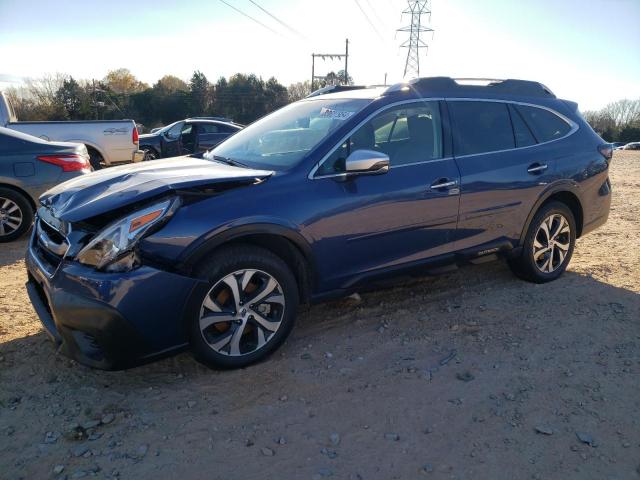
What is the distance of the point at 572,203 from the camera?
4.80m

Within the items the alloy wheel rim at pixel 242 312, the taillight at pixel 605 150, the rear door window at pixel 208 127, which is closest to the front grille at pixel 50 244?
the alloy wheel rim at pixel 242 312

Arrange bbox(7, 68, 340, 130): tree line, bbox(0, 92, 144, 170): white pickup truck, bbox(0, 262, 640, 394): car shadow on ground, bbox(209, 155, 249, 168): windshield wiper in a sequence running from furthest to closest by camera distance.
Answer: bbox(7, 68, 340, 130): tree line < bbox(0, 92, 144, 170): white pickup truck < bbox(209, 155, 249, 168): windshield wiper < bbox(0, 262, 640, 394): car shadow on ground

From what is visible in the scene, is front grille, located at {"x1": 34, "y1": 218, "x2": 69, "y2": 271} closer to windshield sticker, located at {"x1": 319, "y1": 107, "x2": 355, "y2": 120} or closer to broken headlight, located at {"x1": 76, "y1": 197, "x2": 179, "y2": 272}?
broken headlight, located at {"x1": 76, "y1": 197, "x2": 179, "y2": 272}

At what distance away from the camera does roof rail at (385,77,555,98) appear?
13.0 feet

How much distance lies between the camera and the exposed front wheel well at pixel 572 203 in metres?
4.63

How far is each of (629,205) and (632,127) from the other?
6868 centimetres

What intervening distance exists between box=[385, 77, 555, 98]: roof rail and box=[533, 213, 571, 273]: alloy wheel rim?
1184mm

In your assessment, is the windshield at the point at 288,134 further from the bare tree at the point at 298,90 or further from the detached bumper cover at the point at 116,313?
the bare tree at the point at 298,90

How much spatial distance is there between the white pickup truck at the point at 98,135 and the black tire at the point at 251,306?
30.9 ft

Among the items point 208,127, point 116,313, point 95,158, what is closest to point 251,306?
point 116,313

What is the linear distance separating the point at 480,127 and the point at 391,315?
1736 millimetres

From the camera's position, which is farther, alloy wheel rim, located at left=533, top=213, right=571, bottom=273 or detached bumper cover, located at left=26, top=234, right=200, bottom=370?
alloy wheel rim, located at left=533, top=213, right=571, bottom=273

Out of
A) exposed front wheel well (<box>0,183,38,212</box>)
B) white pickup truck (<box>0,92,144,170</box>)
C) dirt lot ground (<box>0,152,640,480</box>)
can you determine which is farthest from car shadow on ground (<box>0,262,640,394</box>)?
white pickup truck (<box>0,92,144,170</box>)

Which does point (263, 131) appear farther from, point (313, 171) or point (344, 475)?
point (344, 475)
